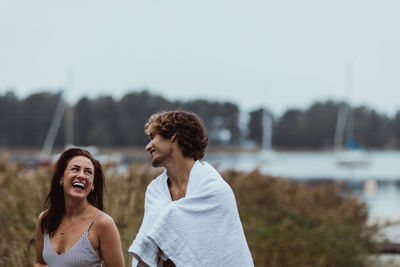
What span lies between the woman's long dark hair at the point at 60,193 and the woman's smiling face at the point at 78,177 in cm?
4

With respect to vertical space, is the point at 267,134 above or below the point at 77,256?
below

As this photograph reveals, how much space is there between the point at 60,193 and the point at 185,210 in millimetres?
589

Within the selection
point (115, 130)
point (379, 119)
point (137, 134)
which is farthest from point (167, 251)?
point (379, 119)

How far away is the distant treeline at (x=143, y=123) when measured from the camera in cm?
5528

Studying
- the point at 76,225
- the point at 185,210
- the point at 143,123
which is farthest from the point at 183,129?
the point at 143,123

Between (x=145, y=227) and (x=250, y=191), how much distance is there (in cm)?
786

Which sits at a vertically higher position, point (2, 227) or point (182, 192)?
point (182, 192)

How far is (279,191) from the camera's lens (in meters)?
10.7

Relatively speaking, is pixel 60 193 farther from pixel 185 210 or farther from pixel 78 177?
pixel 185 210

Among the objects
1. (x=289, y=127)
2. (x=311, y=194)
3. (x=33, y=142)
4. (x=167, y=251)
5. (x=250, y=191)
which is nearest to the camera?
(x=167, y=251)

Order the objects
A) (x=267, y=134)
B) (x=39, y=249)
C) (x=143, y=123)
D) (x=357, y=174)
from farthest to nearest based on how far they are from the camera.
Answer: (x=267, y=134)
(x=357, y=174)
(x=143, y=123)
(x=39, y=249)

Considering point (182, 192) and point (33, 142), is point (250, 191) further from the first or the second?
point (33, 142)

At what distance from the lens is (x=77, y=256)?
266 cm

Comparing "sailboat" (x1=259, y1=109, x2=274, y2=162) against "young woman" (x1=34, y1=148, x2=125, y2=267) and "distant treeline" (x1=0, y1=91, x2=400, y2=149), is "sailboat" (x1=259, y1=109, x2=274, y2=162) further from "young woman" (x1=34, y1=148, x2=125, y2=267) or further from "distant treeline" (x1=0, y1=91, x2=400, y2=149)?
"young woman" (x1=34, y1=148, x2=125, y2=267)
